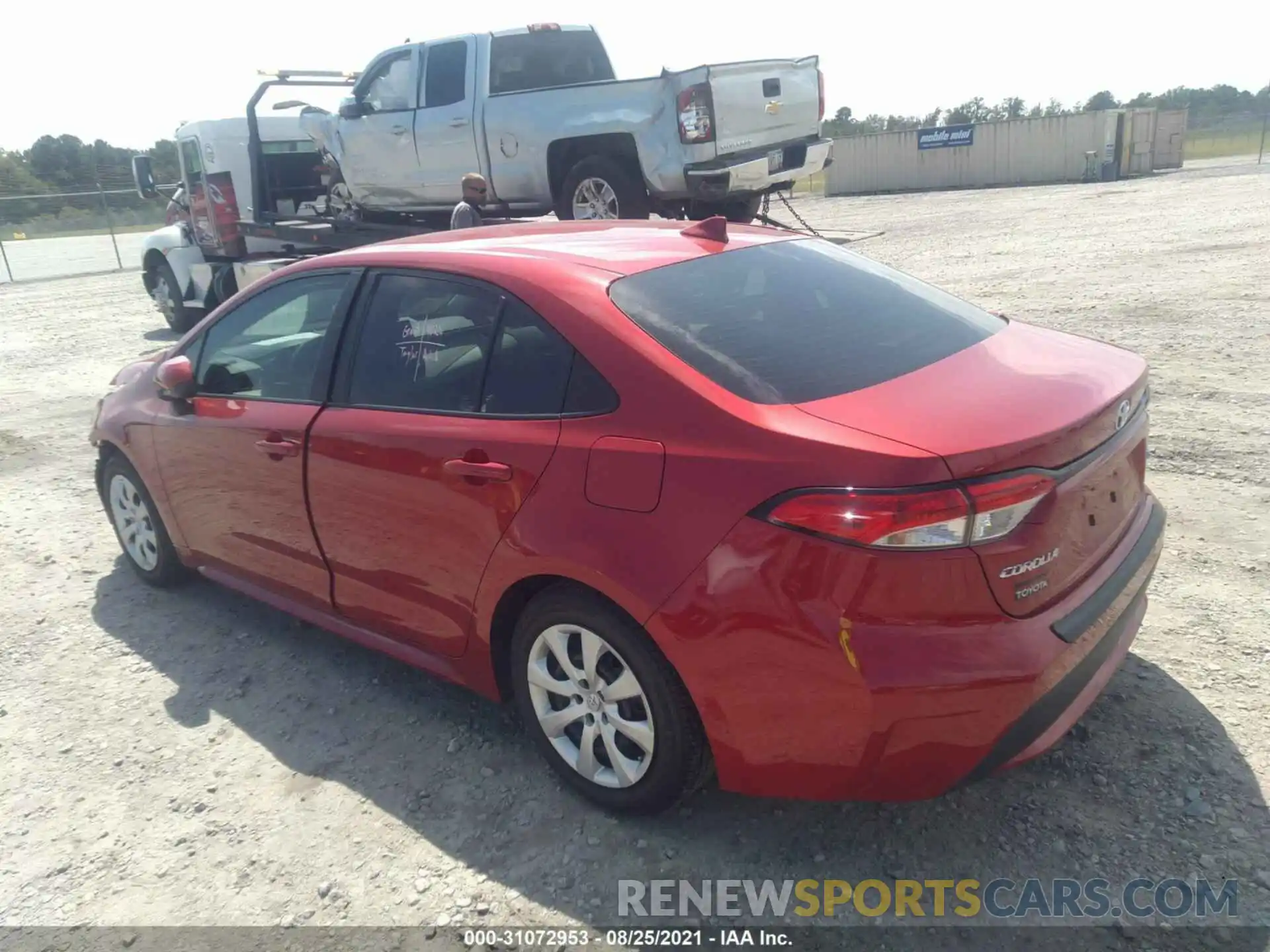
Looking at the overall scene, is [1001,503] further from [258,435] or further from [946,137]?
[946,137]

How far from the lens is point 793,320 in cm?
286

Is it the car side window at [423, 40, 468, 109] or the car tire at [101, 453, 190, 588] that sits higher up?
the car side window at [423, 40, 468, 109]

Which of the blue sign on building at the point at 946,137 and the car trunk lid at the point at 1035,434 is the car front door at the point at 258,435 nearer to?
the car trunk lid at the point at 1035,434

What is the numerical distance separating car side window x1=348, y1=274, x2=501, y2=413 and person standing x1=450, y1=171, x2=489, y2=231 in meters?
5.22

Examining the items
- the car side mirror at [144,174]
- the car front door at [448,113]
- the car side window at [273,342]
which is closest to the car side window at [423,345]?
the car side window at [273,342]

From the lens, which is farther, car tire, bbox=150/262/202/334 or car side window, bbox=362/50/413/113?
car tire, bbox=150/262/202/334

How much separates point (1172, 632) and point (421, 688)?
2.81 m

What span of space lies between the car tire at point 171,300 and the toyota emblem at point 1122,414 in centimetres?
1201

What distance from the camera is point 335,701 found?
362cm

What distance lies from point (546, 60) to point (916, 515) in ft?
29.6

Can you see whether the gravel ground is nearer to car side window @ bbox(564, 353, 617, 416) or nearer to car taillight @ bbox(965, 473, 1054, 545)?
car side window @ bbox(564, 353, 617, 416)

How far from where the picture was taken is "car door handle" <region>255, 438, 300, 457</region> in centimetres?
349

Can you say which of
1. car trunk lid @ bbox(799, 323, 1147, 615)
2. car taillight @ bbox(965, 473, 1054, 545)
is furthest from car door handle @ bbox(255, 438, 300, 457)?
car taillight @ bbox(965, 473, 1054, 545)

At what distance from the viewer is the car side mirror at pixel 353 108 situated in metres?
10.3
